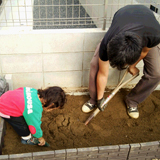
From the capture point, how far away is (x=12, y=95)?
2129 mm

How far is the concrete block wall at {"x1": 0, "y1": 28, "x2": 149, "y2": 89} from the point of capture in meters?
2.75

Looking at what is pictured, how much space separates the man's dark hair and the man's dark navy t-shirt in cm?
23

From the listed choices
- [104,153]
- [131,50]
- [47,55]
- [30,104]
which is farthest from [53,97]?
[47,55]

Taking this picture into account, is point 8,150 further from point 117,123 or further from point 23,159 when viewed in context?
point 117,123

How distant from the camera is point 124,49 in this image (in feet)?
5.71

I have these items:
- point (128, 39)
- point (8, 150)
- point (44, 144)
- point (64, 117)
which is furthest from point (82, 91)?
point (128, 39)

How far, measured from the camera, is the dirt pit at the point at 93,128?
2518 mm

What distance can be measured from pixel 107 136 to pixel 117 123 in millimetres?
263

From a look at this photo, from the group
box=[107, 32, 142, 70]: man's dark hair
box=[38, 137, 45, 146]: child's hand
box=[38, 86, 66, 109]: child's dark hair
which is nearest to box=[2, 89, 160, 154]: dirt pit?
box=[38, 137, 45, 146]: child's hand

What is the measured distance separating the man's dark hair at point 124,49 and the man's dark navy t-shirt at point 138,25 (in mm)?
231

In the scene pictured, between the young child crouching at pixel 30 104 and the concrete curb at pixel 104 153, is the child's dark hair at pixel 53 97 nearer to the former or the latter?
the young child crouching at pixel 30 104

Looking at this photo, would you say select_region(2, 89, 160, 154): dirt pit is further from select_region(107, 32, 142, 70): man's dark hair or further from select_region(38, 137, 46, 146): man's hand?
select_region(107, 32, 142, 70): man's dark hair

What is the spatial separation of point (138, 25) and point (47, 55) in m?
1.33

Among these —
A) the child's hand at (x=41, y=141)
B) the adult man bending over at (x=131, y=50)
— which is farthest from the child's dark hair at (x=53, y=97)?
the adult man bending over at (x=131, y=50)
